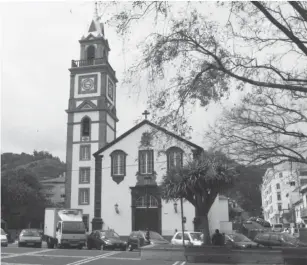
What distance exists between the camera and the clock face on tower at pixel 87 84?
147ft

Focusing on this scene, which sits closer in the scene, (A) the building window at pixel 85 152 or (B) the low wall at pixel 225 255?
(B) the low wall at pixel 225 255

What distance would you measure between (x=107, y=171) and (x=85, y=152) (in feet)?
12.4

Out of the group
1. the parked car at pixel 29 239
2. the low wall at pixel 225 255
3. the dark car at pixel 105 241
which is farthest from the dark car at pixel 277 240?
the parked car at pixel 29 239

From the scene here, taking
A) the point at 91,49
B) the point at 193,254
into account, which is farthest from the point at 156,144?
the point at 91,49

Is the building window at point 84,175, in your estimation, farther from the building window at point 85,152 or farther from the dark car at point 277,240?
the dark car at point 277,240

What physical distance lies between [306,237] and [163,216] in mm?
14852

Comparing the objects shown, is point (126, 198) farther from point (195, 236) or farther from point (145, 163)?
point (195, 236)

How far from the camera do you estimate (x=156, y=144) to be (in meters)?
11.8

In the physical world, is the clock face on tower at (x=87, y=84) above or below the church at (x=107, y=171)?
above

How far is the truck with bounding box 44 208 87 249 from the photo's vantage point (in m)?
27.8

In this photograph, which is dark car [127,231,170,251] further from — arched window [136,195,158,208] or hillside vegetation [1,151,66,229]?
hillside vegetation [1,151,66,229]

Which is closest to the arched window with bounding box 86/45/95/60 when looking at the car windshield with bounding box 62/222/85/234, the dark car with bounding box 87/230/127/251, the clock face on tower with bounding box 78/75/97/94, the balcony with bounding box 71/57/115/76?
the balcony with bounding box 71/57/115/76

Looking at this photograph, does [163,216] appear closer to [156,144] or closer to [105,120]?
[105,120]

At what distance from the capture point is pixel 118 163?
4038 cm
